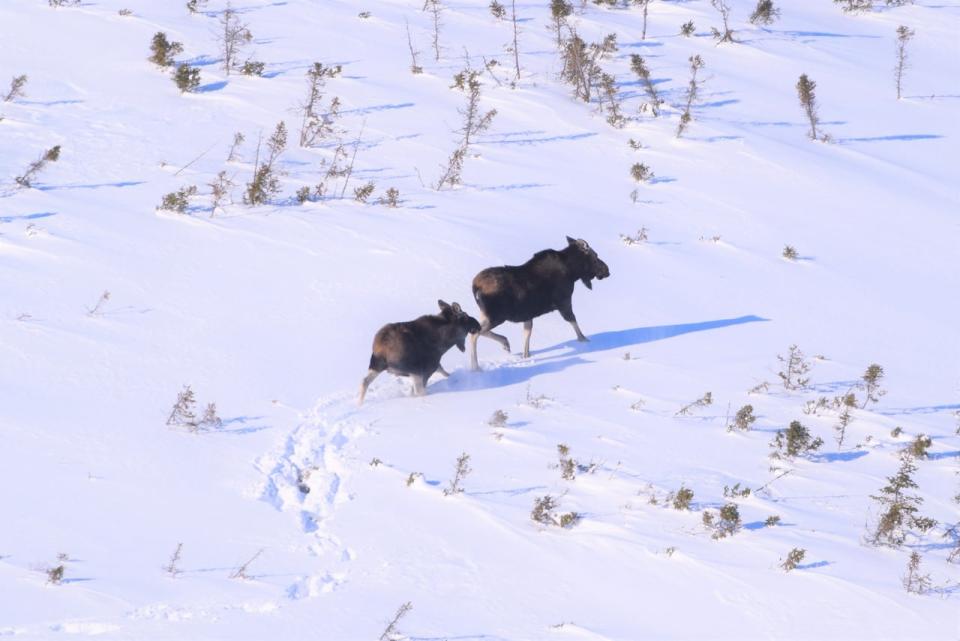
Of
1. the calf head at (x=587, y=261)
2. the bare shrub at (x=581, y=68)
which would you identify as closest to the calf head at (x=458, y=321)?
the calf head at (x=587, y=261)

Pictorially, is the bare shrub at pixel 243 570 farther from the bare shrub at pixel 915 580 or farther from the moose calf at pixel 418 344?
the bare shrub at pixel 915 580

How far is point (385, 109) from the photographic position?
796 inches

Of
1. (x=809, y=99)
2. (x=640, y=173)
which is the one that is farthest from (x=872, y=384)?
(x=809, y=99)

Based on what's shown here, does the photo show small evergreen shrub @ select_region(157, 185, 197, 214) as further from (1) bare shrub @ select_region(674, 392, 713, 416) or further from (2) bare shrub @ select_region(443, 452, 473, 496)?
(1) bare shrub @ select_region(674, 392, 713, 416)

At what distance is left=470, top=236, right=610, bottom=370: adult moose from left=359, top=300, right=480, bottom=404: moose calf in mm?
511

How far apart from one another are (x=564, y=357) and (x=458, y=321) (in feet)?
5.40

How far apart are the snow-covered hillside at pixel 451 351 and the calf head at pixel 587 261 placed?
0.70 m

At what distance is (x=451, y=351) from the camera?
13.3 metres

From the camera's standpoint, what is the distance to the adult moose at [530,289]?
41.8 feet

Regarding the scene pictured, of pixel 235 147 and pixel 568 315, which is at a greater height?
pixel 235 147

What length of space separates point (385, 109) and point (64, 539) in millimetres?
13515

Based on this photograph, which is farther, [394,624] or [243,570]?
[243,570]

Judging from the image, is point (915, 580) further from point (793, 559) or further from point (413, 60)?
point (413, 60)

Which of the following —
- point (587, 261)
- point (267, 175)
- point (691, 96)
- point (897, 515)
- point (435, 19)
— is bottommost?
point (897, 515)
